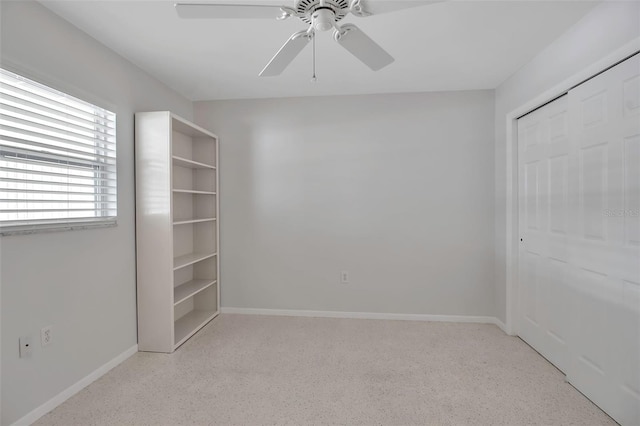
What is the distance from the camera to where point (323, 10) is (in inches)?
48.9

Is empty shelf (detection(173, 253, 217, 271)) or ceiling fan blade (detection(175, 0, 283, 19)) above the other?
ceiling fan blade (detection(175, 0, 283, 19))

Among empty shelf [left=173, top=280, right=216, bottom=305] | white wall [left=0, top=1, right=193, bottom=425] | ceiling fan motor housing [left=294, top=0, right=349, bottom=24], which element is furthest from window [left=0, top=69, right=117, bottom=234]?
ceiling fan motor housing [left=294, top=0, right=349, bottom=24]

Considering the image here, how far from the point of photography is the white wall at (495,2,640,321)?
166 centimetres

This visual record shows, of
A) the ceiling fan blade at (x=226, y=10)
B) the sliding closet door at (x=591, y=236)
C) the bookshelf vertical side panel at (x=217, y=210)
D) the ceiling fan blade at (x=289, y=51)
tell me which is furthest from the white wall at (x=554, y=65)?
the bookshelf vertical side panel at (x=217, y=210)

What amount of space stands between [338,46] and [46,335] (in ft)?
8.95

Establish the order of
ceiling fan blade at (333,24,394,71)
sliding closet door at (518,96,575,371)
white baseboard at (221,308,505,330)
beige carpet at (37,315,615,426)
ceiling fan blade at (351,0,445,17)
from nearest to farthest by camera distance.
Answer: ceiling fan blade at (351,0,445,17) < ceiling fan blade at (333,24,394,71) < beige carpet at (37,315,615,426) < sliding closet door at (518,96,575,371) < white baseboard at (221,308,505,330)

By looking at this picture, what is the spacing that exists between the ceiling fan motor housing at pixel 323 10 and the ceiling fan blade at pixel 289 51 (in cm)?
11

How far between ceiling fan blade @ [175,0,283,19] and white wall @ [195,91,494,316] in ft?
6.69

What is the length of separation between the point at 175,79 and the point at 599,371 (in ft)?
13.1

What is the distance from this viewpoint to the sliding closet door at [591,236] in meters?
1.64

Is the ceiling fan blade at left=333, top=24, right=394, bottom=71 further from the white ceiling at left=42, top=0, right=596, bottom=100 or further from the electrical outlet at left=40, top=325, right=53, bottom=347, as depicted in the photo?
the electrical outlet at left=40, top=325, right=53, bottom=347

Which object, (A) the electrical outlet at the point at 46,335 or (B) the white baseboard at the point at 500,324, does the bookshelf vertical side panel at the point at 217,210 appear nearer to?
(A) the electrical outlet at the point at 46,335

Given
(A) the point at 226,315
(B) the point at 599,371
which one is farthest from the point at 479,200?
(A) the point at 226,315

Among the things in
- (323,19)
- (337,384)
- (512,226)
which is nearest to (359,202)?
(512,226)
